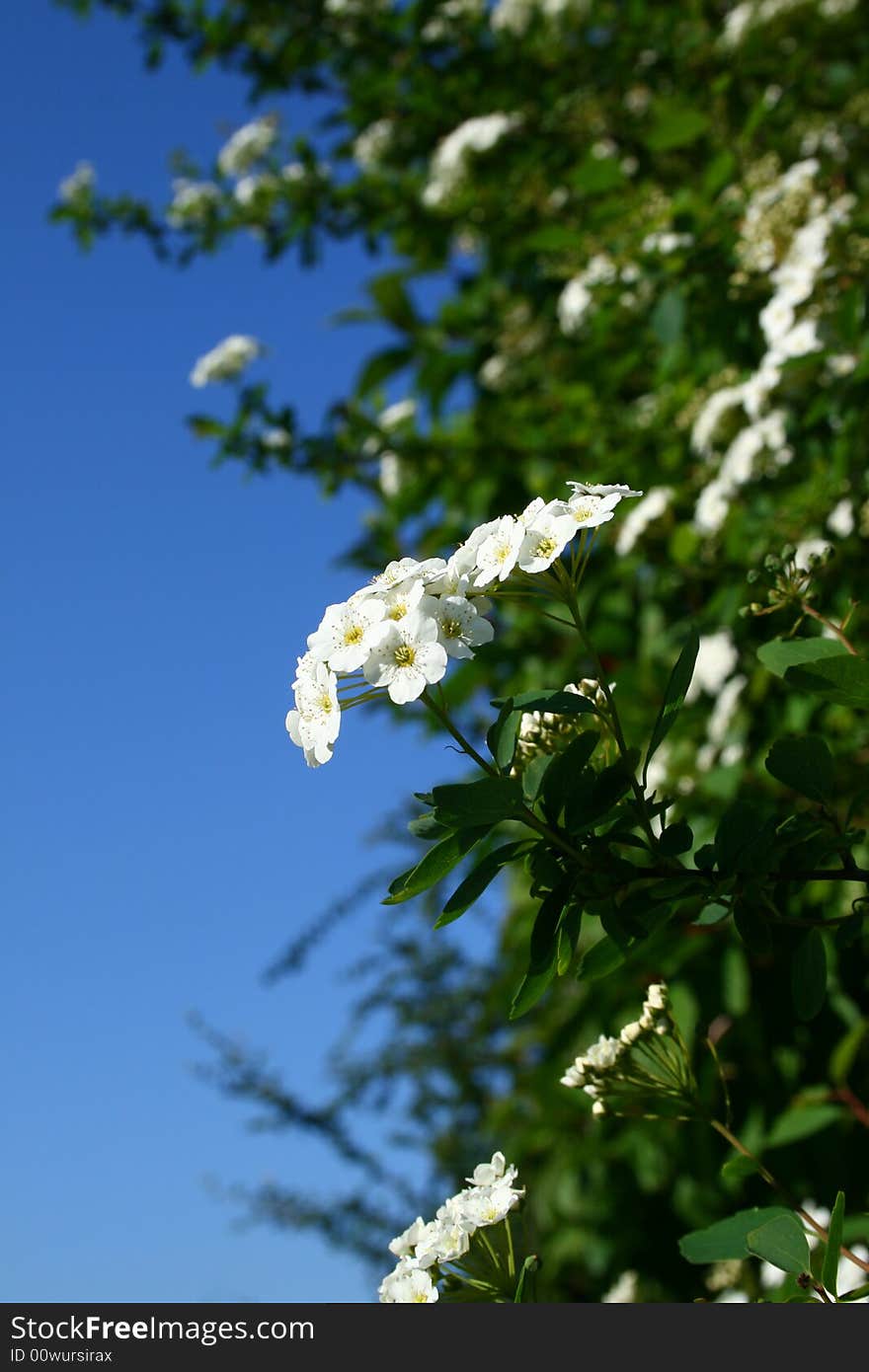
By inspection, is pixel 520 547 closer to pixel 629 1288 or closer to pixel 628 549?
pixel 628 549

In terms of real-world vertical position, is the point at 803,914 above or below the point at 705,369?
below

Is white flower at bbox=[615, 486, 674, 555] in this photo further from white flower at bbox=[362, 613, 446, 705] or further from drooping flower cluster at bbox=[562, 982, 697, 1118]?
white flower at bbox=[362, 613, 446, 705]

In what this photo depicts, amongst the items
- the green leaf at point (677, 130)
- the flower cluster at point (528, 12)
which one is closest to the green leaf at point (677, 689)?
the green leaf at point (677, 130)

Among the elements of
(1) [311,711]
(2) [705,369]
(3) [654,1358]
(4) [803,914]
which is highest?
(2) [705,369]

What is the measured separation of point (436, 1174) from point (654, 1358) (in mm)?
4428

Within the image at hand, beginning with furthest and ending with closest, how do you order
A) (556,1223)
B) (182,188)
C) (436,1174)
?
(436,1174) → (182,188) → (556,1223)

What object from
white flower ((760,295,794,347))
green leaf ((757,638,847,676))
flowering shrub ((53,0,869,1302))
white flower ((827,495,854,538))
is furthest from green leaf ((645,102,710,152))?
green leaf ((757,638,847,676))

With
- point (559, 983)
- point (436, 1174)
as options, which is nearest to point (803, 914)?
point (559, 983)

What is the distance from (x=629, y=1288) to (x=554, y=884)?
1894 mm

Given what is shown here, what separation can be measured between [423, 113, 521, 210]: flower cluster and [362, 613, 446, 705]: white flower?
105 inches

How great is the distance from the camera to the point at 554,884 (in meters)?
0.89

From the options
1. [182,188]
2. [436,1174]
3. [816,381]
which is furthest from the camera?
[436,1174]

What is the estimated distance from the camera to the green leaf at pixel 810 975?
0.98 m

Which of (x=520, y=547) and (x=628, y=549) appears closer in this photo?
(x=520, y=547)
